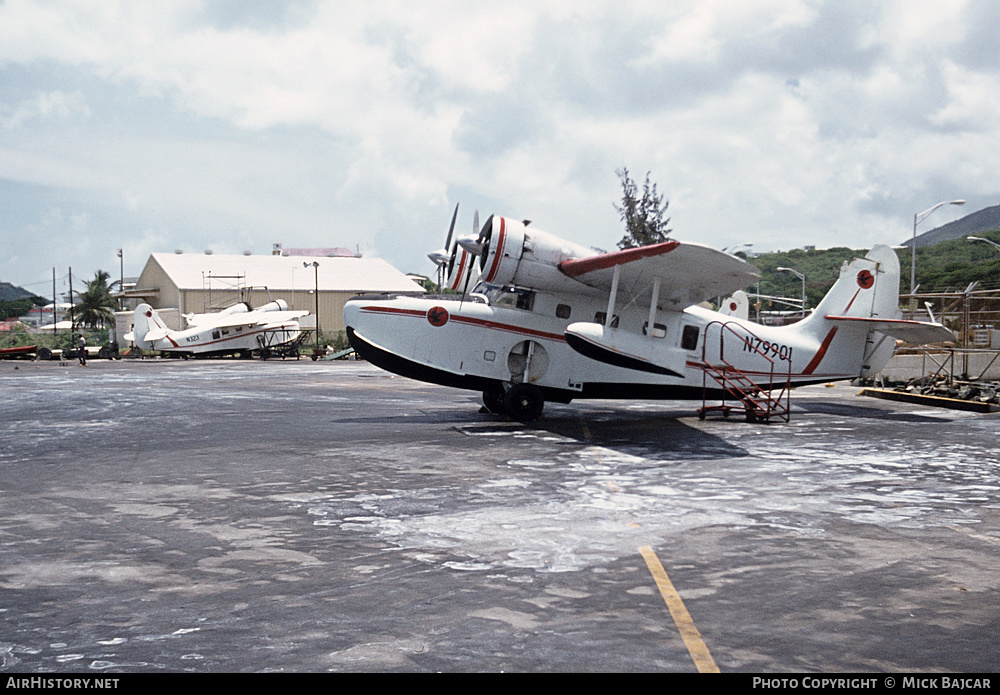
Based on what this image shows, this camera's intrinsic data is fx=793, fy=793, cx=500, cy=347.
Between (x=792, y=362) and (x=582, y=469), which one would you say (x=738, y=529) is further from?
(x=792, y=362)

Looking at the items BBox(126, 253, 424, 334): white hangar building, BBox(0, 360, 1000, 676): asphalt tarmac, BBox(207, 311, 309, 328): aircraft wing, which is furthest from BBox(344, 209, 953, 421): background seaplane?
BBox(126, 253, 424, 334): white hangar building

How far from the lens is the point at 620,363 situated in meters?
15.8

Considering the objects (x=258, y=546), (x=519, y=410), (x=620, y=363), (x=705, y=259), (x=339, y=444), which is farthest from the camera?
(x=519, y=410)

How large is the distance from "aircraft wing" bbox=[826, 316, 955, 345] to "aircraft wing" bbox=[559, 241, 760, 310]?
15.2 ft

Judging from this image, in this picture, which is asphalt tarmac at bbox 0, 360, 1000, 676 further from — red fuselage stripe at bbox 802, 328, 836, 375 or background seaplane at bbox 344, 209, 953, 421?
red fuselage stripe at bbox 802, 328, 836, 375

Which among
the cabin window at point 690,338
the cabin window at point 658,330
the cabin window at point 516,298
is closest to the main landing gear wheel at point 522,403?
the cabin window at point 516,298

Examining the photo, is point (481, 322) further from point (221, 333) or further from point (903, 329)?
point (221, 333)

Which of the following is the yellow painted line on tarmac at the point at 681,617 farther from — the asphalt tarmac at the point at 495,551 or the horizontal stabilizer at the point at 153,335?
the horizontal stabilizer at the point at 153,335

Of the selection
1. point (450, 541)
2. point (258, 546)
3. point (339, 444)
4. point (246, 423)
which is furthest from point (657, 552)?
point (246, 423)

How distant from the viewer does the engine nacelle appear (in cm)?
1611

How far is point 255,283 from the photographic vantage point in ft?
241

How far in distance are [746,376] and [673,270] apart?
441 cm

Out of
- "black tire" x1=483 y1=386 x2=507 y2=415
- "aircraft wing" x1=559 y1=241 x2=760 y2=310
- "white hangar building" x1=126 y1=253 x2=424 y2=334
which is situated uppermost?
"white hangar building" x1=126 y1=253 x2=424 y2=334

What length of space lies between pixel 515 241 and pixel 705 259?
3847mm
